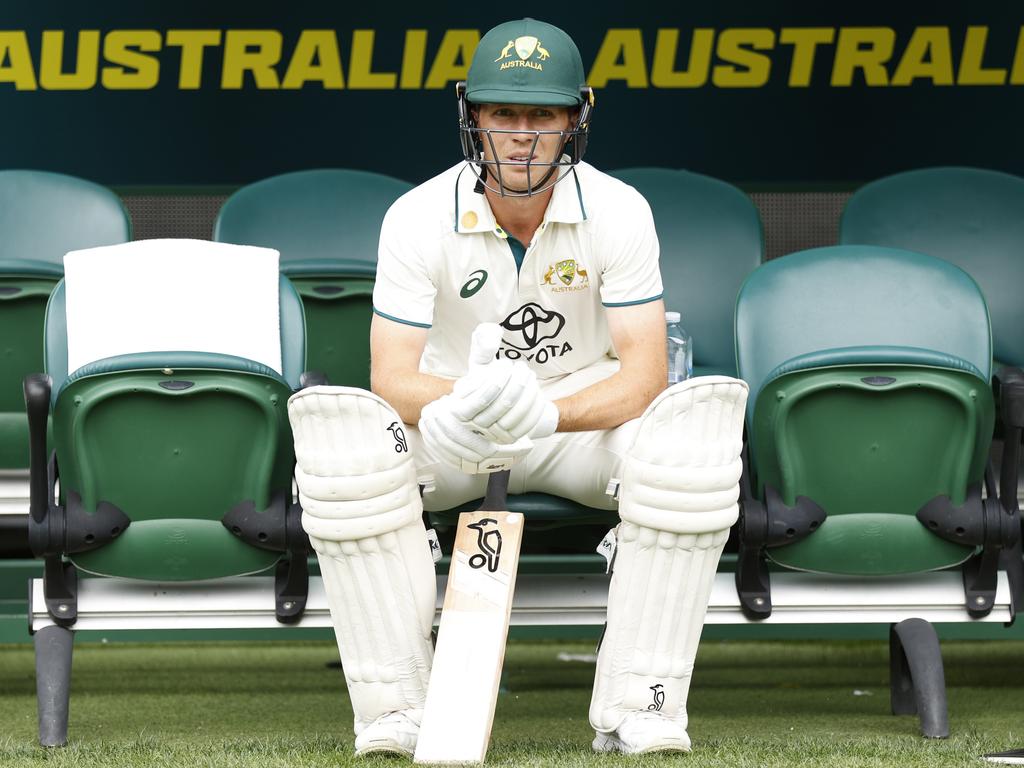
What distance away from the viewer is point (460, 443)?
3160mm

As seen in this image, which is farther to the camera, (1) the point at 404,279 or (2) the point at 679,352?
(2) the point at 679,352

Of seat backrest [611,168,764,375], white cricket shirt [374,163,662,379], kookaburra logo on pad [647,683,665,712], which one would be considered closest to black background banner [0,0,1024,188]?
seat backrest [611,168,764,375]

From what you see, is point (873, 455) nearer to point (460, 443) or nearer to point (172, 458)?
point (460, 443)

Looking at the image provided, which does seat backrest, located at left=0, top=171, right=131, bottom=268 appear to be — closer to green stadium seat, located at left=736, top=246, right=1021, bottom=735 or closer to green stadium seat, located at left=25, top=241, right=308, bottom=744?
green stadium seat, located at left=25, top=241, right=308, bottom=744

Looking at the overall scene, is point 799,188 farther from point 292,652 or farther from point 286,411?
point 286,411

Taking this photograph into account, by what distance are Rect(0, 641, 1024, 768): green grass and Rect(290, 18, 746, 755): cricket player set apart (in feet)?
0.65

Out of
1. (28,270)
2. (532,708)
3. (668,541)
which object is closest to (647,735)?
(668,541)

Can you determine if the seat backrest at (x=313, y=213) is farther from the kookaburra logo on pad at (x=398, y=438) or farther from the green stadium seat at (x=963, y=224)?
the kookaburra logo on pad at (x=398, y=438)

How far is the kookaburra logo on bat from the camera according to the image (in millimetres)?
3256

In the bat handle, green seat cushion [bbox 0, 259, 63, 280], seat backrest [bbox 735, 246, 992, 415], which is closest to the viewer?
the bat handle

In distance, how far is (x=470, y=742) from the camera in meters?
3.05

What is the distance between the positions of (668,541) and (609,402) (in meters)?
0.43

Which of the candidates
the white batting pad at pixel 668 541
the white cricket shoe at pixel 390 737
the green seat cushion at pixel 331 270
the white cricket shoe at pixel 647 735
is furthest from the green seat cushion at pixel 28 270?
the white cricket shoe at pixel 647 735

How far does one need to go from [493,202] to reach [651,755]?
126 cm
